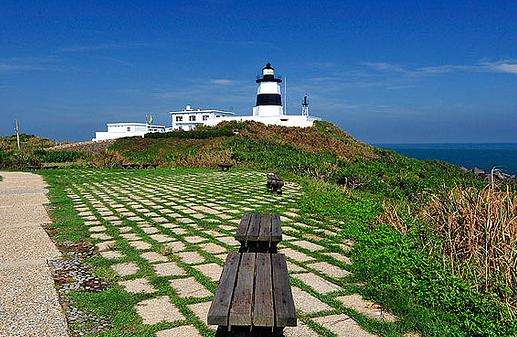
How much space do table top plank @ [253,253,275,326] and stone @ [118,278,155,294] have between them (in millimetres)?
1221

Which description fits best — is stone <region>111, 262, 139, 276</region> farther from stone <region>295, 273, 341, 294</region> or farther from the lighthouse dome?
the lighthouse dome

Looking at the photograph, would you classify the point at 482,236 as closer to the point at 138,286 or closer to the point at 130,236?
the point at 138,286

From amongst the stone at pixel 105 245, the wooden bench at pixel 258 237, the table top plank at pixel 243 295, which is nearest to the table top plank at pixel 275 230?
the wooden bench at pixel 258 237

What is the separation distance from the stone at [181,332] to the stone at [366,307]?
128 cm

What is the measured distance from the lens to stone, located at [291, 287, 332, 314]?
3.78m

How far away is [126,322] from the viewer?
357 cm

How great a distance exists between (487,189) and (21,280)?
203 inches

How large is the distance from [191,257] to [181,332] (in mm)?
1981

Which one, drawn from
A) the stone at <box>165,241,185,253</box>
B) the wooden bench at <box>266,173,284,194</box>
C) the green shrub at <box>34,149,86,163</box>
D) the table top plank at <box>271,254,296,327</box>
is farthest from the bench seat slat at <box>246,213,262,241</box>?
the green shrub at <box>34,149,86,163</box>

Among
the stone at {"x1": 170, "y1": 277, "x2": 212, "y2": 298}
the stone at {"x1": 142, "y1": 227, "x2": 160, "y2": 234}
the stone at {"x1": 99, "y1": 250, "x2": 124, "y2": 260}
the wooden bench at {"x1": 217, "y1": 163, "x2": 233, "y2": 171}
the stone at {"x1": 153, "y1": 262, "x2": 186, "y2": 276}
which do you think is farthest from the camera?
the wooden bench at {"x1": 217, "y1": 163, "x2": 233, "y2": 171}

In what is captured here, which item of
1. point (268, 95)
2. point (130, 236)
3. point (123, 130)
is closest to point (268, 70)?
point (268, 95)

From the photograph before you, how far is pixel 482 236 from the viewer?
4508 millimetres

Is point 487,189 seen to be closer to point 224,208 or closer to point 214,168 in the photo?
point 224,208

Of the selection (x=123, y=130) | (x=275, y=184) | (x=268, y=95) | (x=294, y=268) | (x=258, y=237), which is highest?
(x=268, y=95)
